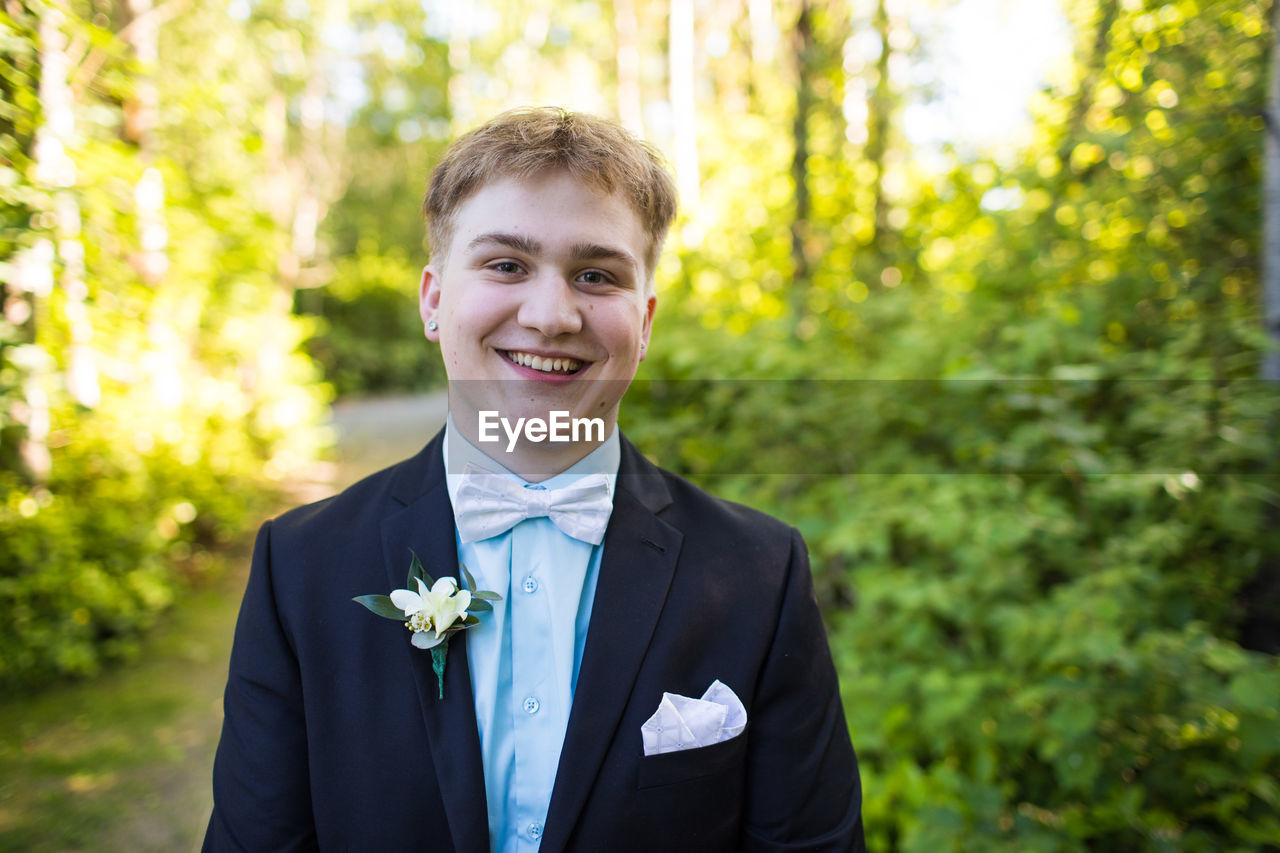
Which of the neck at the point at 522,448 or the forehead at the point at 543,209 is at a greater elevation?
the forehead at the point at 543,209

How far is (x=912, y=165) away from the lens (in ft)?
18.7

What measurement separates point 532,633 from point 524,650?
0.03 metres

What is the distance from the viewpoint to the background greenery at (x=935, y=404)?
250 centimetres

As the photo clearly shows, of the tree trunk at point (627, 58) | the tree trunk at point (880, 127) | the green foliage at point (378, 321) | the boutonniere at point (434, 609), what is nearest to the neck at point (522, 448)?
the boutonniere at point (434, 609)

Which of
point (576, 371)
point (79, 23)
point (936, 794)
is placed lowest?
point (936, 794)

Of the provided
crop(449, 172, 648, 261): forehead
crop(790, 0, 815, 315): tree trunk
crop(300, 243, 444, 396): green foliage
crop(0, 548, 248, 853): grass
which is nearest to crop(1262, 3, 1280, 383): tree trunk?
crop(790, 0, 815, 315): tree trunk

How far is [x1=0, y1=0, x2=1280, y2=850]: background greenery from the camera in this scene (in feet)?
8.20

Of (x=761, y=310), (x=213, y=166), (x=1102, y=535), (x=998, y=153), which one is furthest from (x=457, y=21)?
(x=1102, y=535)

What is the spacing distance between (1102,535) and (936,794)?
1.35 metres

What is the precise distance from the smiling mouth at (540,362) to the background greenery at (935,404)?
2.05 metres

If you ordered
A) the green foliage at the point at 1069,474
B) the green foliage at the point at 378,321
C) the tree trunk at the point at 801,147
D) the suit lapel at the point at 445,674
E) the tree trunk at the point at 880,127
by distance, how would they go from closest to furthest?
the suit lapel at the point at 445,674
the green foliage at the point at 1069,474
the tree trunk at the point at 801,147
the tree trunk at the point at 880,127
the green foliage at the point at 378,321

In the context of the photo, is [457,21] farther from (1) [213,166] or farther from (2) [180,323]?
(2) [180,323]

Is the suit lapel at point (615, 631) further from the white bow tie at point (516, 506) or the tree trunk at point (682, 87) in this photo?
the tree trunk at point (682, 87)

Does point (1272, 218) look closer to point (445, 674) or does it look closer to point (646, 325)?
point (646, 325)
